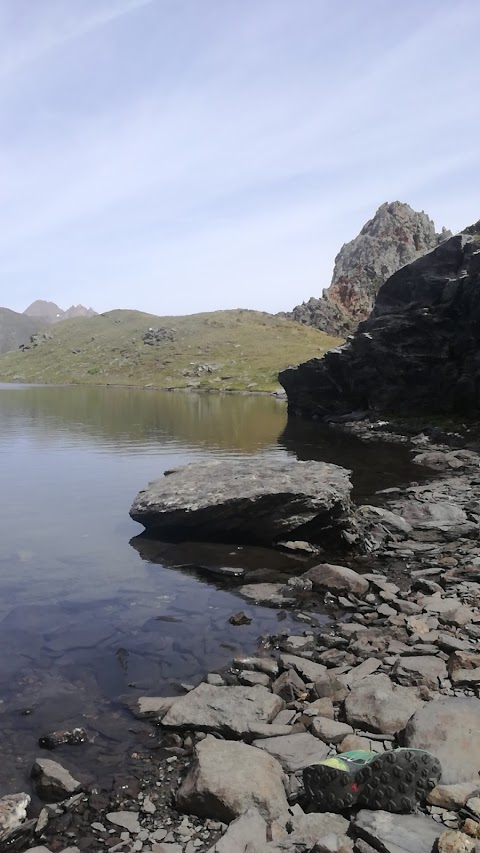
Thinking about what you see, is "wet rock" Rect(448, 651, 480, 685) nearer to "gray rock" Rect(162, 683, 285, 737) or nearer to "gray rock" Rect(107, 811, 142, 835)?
"gray rock" Rect(162, 683, 285, 737)

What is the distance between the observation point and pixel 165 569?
20891mm

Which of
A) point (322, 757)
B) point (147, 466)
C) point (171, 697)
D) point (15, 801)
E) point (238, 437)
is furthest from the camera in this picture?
point (238, 437)

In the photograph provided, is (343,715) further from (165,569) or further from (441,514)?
(441,514)

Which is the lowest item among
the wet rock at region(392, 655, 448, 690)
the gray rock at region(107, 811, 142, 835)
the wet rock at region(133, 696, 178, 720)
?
the wet rock at region(133, 696, 178, 720)

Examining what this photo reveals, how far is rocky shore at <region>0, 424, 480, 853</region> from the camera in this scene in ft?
25.4

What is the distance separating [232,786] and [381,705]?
11.8 ft

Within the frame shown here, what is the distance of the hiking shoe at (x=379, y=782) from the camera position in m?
7.90

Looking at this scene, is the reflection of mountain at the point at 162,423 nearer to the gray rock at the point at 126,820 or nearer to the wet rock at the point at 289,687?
the wet rock at the point at 289,687

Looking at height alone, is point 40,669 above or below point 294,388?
below

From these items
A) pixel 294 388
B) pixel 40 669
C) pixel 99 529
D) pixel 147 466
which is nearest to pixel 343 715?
pixel 40 669

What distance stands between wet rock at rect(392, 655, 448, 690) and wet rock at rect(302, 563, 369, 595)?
16.5 feet

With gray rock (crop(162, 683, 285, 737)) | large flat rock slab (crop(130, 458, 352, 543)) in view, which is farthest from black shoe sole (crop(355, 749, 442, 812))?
large flat rock slab (crop(130, 458, 352, 543))

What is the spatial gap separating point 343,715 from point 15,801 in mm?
6030

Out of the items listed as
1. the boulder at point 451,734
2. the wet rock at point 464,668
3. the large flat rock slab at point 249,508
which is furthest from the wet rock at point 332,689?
the large flat rock slab at point 249,508
